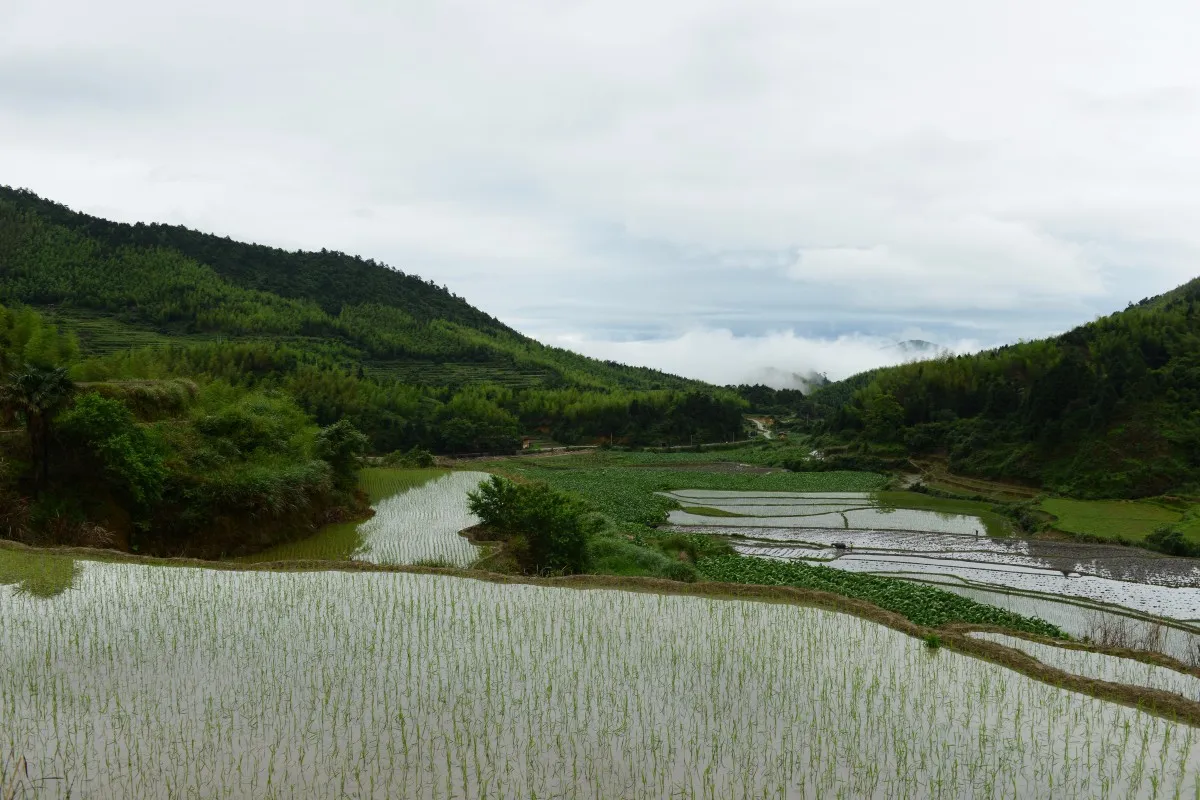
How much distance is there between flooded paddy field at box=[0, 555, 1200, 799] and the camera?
6414mm

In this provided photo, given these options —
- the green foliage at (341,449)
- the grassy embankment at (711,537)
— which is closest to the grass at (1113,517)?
the grassy embankment at (711,537)

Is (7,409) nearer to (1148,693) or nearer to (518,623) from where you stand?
(518,623)

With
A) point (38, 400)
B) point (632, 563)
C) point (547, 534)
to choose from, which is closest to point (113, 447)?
point (38, 400)

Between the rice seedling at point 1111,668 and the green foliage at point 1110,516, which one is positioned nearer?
the rice seedling at point 1111,668

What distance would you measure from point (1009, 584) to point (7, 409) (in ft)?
82.0

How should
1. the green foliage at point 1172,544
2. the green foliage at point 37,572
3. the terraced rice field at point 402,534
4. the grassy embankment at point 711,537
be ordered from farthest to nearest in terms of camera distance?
the green foliage at point 1172,544
the terraced rice field at point 402,534
the grassy embankment at point 711,537
the green foliage at point 37,572

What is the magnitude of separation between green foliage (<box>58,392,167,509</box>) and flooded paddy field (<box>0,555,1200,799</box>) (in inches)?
186

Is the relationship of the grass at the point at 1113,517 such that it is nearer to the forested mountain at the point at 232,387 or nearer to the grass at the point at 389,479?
the grass at the point at 389,479

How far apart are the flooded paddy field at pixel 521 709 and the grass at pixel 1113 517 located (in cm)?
1747

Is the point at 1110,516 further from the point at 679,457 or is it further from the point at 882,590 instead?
the point at 679,457

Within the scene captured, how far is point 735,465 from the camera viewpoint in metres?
52.0

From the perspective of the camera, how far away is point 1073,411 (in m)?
36.4

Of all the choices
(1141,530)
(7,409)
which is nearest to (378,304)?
(7,409)

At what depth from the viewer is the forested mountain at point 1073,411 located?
3198 centimetres
